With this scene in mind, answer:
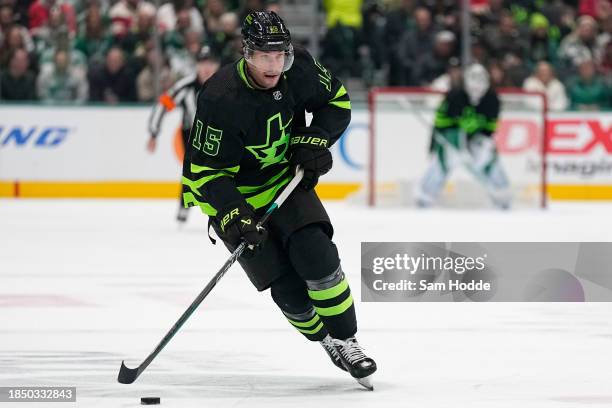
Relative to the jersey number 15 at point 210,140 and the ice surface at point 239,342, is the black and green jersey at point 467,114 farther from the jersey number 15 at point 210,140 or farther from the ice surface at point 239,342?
the jersey number 15 at point 210,140

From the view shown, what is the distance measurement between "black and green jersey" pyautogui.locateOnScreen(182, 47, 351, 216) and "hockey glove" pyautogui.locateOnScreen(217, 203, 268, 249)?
0.03 m

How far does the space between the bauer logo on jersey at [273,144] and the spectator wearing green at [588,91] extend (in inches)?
354

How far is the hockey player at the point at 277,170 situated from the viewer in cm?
424

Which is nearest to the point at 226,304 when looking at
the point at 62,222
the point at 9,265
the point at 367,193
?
the point at 9,265

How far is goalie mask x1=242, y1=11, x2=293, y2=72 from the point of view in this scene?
165 inches

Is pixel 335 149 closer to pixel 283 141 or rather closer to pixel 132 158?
pixel 132 158

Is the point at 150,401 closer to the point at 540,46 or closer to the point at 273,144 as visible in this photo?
the point at 273,144

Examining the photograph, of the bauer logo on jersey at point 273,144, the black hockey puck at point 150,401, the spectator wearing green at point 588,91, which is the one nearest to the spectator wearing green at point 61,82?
the spectator wearing green at point 588,91

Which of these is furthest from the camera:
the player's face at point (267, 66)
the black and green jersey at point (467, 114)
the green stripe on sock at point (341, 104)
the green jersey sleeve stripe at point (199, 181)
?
the black and green jersey at point (467, 114)

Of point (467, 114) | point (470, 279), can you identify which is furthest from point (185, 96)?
point (470, 279)

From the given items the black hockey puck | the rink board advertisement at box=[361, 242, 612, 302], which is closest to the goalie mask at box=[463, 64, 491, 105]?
the rink board advertisement at box=[361, 242, 612, 302]

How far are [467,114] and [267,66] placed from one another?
8482 mm

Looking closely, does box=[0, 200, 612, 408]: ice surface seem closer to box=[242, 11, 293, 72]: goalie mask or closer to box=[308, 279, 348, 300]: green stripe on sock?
box=[308, 279, 348, 300]: green stripe on sock

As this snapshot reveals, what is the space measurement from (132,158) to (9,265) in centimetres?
496
